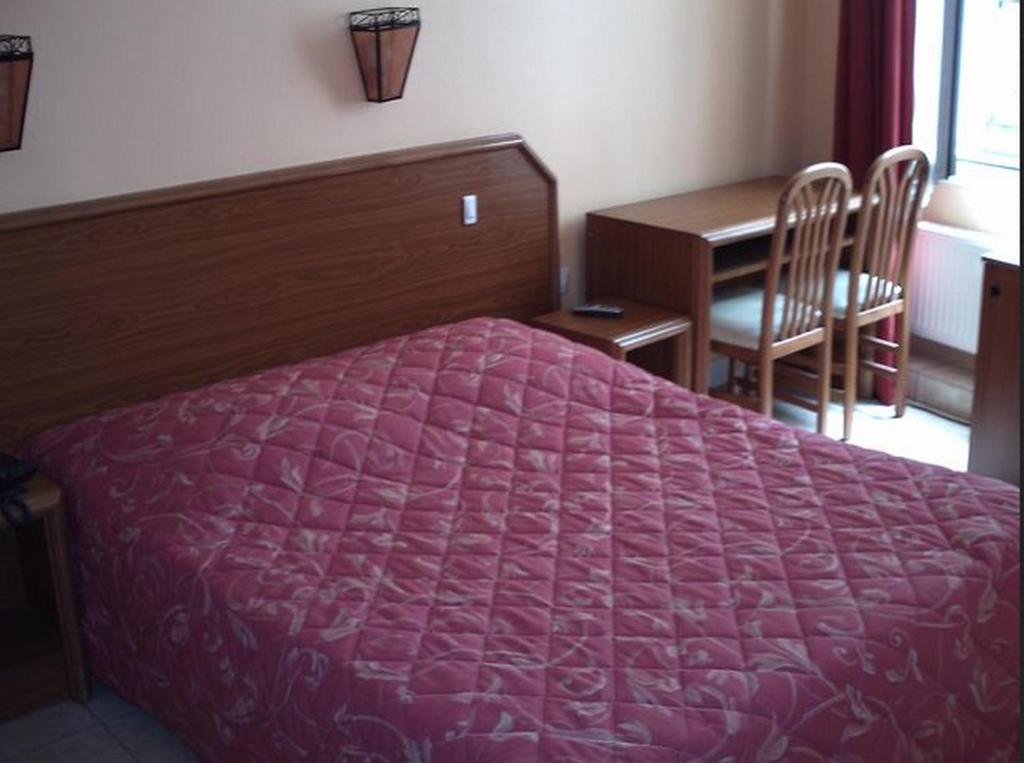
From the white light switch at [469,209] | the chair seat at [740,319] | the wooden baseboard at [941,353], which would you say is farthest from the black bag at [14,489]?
the wooden baseboard at [941,353]

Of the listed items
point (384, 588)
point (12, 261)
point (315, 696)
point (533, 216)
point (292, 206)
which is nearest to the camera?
point (315, 696)

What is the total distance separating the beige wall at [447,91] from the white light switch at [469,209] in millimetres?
174

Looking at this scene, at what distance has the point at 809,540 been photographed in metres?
2.62

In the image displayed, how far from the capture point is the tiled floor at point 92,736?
2809 mm

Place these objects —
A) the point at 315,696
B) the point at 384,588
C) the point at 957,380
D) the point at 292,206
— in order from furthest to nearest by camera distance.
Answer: the point at 957,380
the point at 292,206
the point at 384,588
the point at 315,696

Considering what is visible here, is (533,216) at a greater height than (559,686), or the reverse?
(533,216)

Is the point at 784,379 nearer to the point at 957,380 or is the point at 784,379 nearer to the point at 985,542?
the point at 957,380

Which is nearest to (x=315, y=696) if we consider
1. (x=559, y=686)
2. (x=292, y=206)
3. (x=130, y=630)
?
(x=559, y=686)

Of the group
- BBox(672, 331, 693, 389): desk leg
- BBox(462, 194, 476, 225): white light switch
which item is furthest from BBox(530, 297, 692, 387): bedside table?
BBox(462, 194, 476, 225): white light switch

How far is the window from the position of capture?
171 inches

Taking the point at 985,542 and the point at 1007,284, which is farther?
the point at 1007,284

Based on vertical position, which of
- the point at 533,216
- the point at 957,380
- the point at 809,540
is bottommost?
the point at 957,380

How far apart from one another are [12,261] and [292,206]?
A: 73cm

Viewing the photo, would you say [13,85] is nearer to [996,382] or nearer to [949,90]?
[996,382]
